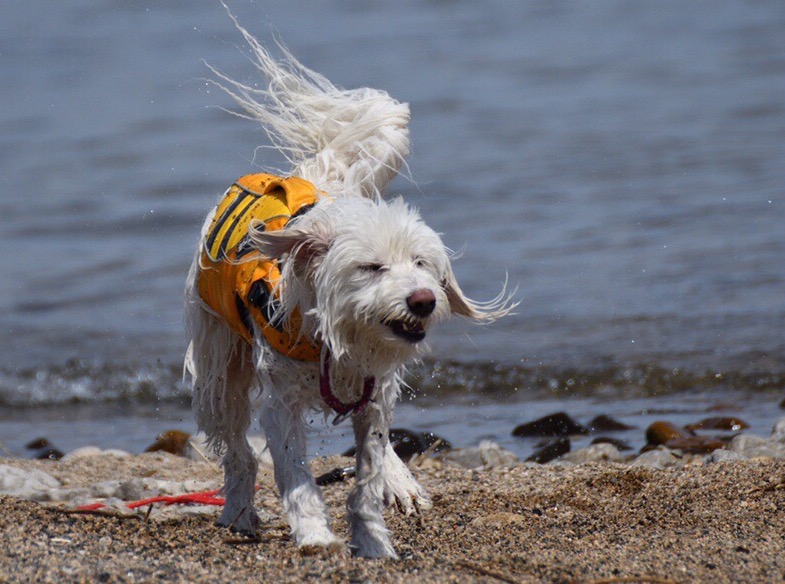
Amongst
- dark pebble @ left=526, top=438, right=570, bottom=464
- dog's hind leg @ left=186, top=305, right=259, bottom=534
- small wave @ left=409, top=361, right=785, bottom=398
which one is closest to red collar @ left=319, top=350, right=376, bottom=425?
dog's hind leg @ left=186, top=305, right=259, bottom=534

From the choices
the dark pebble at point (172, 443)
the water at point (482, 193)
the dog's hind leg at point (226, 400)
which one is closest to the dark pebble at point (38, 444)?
the water at point (482, 193)

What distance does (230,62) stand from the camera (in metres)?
19.1

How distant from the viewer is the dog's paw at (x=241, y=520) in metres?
4.87

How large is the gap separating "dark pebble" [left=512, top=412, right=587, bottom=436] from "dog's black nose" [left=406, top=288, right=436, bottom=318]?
11.6 ft

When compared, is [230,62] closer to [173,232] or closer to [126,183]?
[126,183]

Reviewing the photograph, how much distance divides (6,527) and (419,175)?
10.2 m

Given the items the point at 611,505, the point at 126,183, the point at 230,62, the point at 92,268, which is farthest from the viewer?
the point at 230,62

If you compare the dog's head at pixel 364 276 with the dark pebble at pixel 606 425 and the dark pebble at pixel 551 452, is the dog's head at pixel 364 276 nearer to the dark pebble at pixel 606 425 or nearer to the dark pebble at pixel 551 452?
the dark pebble at pixel 551 452

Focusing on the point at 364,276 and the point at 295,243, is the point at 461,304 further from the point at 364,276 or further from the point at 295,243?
the point at 295,243

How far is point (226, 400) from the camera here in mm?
4980

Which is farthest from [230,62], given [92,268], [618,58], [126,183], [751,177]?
[751,177]

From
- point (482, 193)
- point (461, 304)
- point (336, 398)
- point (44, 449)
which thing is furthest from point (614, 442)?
point (482, 193)

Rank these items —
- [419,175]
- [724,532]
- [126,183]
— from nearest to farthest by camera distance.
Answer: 1. [724,532]
2. [419,175]
3. [126,183]

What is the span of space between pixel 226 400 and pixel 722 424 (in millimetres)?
3434
